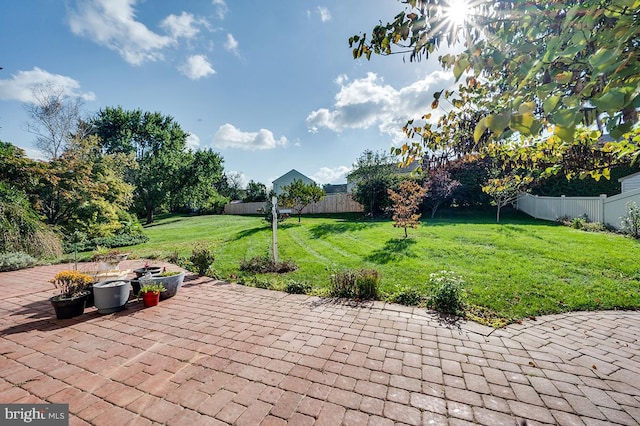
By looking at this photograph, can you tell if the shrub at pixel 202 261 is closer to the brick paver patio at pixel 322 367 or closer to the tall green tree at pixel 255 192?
the brick paver patio at pixel 322 367

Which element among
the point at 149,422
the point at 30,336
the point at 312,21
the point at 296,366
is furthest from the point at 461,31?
the point at 30,336

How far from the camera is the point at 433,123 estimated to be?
235 centimetres

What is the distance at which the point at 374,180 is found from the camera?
58.6 ft

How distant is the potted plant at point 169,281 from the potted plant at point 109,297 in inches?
21.9

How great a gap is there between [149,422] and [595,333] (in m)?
5.19

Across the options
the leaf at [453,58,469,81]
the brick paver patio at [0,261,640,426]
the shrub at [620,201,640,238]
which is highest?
the leaf at [453,58,469,81]

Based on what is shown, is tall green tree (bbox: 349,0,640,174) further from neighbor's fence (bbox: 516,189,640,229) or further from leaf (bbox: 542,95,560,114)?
neighbor's fence (bbox: 516,189,640,229)

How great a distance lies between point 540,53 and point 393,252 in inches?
278

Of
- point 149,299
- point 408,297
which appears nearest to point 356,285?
point 408,297

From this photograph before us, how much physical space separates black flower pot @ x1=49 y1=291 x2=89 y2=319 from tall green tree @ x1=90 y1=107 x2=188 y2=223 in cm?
1983

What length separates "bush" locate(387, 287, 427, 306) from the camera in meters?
4.68

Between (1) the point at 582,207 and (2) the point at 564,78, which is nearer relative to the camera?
(2) the point at 564,78

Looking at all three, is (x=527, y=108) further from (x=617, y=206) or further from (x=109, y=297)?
(x=617, y=206)

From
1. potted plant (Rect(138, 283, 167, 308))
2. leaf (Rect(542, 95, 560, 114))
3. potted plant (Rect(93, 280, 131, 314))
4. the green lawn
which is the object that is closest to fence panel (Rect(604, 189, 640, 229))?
the green lawn
